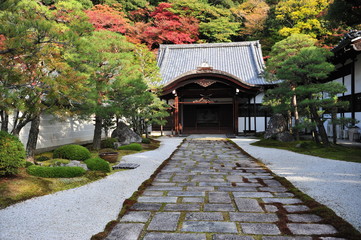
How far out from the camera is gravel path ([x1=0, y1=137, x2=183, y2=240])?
2.99m

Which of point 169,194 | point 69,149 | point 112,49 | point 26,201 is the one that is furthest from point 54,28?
point 112,49

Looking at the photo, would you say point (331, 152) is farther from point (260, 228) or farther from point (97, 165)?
point (97, 165)

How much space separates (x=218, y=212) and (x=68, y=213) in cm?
204

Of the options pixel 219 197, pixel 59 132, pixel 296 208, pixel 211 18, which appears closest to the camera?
pixel 296 208

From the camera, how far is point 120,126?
12.0 m

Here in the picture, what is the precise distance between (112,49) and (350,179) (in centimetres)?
831

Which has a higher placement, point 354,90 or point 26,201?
point 354,90

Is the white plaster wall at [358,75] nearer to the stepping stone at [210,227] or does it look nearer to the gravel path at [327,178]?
the gravel path at [327,178]

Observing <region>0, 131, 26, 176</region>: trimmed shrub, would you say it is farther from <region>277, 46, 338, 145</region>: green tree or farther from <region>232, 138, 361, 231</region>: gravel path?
<region>277, 46, 338, 145</region>: green tree

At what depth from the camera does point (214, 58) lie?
68.3 ft

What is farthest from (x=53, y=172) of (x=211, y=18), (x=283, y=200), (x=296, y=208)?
(x=211, y=18)

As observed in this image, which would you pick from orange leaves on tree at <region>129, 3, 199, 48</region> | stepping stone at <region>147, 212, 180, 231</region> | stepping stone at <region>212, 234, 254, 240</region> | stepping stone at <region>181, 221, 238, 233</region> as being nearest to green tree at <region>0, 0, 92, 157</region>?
stepping stone at <region>147, 212, 180, 231</region>

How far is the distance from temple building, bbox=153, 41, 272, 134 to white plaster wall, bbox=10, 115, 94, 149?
5215mm

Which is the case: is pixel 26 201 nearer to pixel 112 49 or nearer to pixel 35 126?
pixel 35 126
